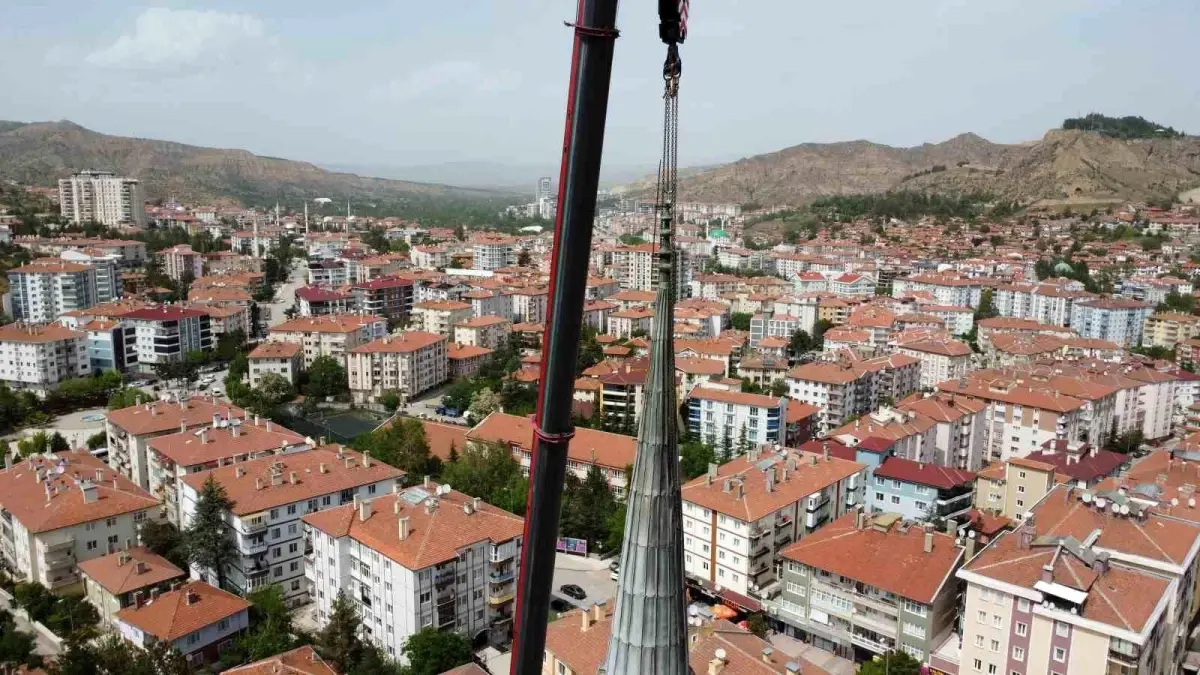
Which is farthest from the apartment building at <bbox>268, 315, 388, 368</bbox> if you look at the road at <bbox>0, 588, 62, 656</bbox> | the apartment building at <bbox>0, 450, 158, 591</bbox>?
the road at <bbox>0, 588, 62, 656</bbox>

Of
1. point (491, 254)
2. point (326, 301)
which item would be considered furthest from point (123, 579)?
point (491, 254)

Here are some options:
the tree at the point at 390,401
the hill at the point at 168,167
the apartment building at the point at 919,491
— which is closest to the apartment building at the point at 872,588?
the apartment building at the point at 919,491

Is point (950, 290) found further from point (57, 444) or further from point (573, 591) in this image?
point (57, 444)

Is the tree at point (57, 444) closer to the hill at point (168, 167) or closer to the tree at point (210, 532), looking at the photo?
the tree at point (210, 532)

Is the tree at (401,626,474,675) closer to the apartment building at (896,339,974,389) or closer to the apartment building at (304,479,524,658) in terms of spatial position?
the apartment building at (304,479,524,658)

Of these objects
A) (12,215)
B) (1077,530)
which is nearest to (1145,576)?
(1077,530)
